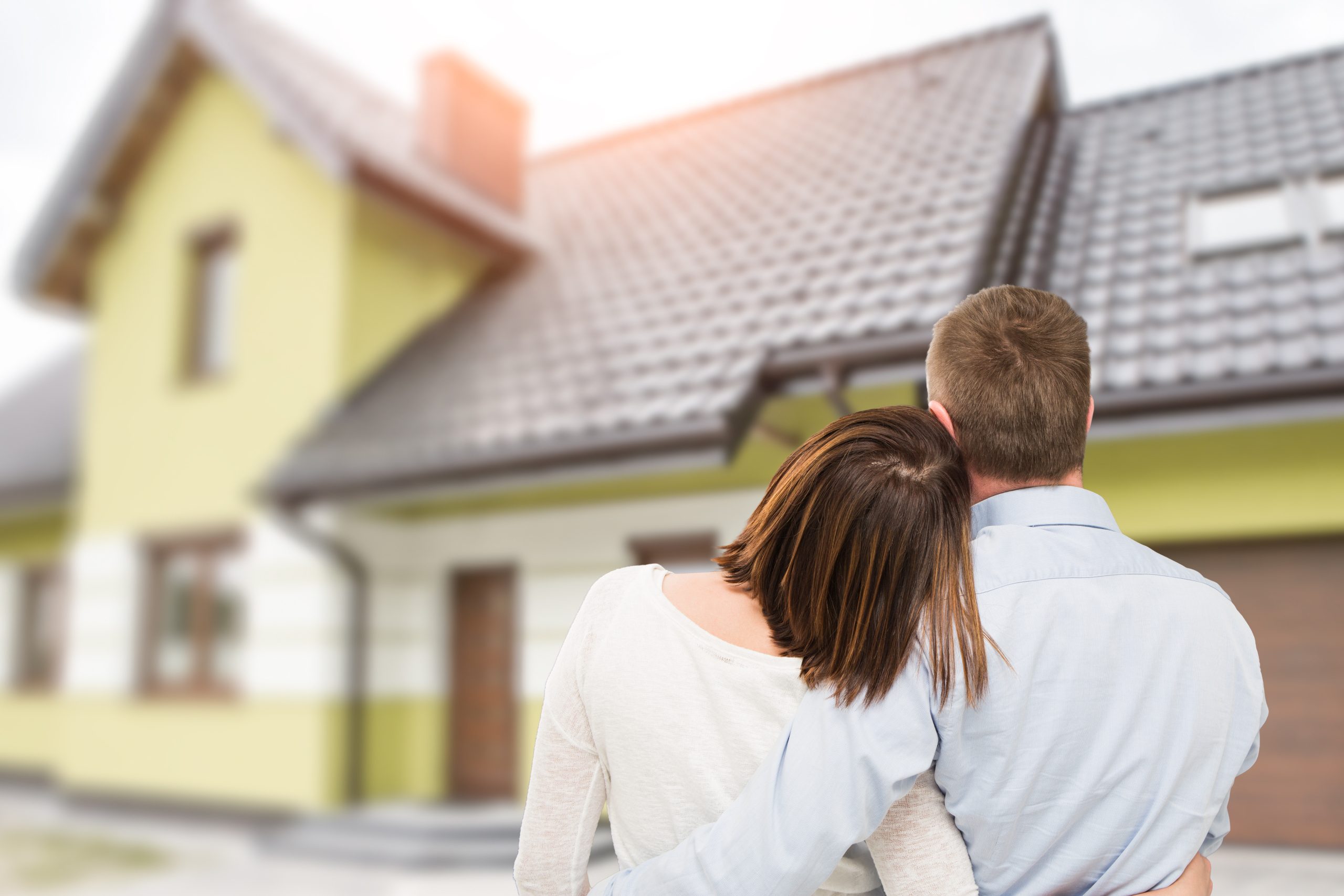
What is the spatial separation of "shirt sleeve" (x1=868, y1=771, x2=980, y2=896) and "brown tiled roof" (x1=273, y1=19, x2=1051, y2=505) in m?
4.07

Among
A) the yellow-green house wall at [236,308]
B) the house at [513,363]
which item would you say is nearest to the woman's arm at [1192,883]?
the house at [513,363]

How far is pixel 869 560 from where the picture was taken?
3.64 ft

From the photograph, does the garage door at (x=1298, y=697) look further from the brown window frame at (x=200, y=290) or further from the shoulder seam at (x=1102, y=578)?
the brown window frame at (x=200, y=290)

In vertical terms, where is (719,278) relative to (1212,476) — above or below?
above

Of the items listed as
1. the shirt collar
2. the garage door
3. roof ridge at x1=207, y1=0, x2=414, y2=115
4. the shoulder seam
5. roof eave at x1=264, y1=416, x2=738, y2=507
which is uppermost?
roof ridge at x1=207, y1=0, x2=414, y2=115

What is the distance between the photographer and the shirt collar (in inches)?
48.6

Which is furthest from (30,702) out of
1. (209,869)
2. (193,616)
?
(209,869)

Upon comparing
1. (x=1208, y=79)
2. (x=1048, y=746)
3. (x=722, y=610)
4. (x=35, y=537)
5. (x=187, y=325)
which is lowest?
(x=35, y=537)

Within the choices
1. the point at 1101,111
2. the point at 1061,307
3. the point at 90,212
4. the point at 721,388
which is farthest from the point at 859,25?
the point at 1061,307

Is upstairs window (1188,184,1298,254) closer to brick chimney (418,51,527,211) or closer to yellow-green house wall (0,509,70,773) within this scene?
brick chimney (418,51,527,211)

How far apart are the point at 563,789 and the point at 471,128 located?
8.81 meters

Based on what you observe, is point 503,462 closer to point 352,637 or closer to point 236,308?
point 352,637

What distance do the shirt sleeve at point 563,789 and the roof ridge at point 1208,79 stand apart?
8.88 meters

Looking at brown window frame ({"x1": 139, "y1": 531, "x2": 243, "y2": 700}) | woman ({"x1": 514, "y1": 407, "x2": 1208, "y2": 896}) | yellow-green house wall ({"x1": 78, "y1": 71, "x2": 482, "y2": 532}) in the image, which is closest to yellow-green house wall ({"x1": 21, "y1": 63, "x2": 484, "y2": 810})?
yellow-green house wall ({"x1": 78, "y1": 71, "x2": 482, "y2": 532})
